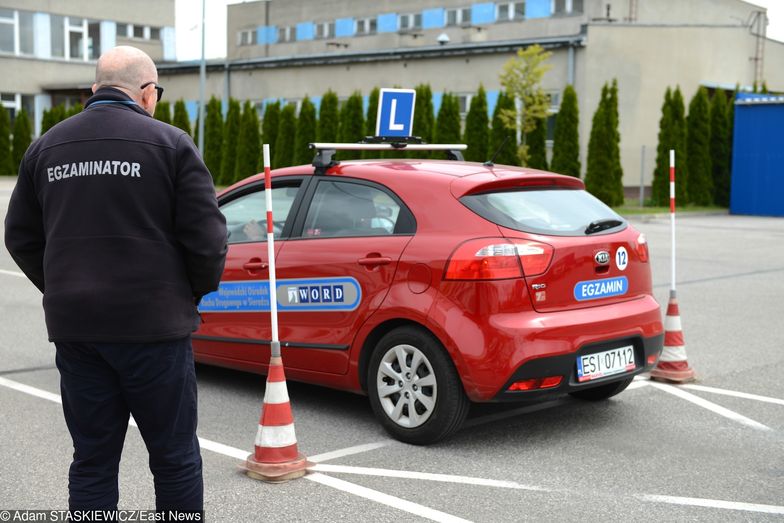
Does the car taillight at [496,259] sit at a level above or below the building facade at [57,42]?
below

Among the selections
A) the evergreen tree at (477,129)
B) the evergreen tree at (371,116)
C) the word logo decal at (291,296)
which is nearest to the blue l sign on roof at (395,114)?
A: the word logo decal at (291,296)

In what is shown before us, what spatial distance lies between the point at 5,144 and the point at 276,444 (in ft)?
142

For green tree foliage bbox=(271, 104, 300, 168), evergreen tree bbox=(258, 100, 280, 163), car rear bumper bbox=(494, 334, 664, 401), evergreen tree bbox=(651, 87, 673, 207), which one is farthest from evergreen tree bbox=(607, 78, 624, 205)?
car rear bumper bbox=(494, 334, 664, 401)

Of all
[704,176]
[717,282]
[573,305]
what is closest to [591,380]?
[573,305]

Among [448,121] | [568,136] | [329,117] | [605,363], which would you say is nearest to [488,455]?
[605,363]

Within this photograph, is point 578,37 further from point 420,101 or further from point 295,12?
point 295,12

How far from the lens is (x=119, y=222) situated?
3400mm

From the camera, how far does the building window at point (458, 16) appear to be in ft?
175

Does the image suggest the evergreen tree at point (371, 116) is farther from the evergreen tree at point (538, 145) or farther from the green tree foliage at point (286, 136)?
the evergreen tree at point (538, 145)

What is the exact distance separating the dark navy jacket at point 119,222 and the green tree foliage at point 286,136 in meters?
33.6

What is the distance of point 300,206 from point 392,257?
99 centimetres

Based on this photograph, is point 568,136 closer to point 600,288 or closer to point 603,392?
point 603,392

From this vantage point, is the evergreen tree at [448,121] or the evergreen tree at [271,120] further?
the evergreen tree at [271,120]

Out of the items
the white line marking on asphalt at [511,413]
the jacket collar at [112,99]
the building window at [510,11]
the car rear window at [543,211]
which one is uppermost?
the building window at [510,11]
